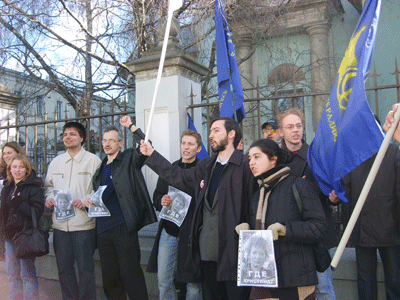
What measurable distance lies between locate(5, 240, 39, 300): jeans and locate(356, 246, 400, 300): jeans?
329 centimetres

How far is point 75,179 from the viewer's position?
14.2 ft

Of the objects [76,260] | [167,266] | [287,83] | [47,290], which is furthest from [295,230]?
[287,83]

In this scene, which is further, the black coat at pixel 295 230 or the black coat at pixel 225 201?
the black coat at pixel 225 201

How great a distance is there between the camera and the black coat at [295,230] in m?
2.56

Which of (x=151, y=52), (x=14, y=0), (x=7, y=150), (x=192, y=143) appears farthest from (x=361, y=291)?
(x=14, y=0)

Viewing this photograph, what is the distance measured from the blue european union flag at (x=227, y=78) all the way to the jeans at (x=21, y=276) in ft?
8.72

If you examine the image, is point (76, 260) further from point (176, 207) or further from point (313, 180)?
point (313, 180)

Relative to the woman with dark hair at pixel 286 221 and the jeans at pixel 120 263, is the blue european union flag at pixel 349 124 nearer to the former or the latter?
the woman with dark hair at pixel 286 221

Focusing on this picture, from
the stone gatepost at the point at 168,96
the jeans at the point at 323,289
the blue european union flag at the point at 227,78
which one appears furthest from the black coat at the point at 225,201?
the stone gatepost at the point at 168,96

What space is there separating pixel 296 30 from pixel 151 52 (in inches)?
429

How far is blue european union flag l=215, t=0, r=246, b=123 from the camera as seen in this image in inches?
167

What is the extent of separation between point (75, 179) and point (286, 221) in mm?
2576

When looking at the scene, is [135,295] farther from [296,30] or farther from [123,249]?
[296,30]

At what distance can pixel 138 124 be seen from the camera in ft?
17.3
